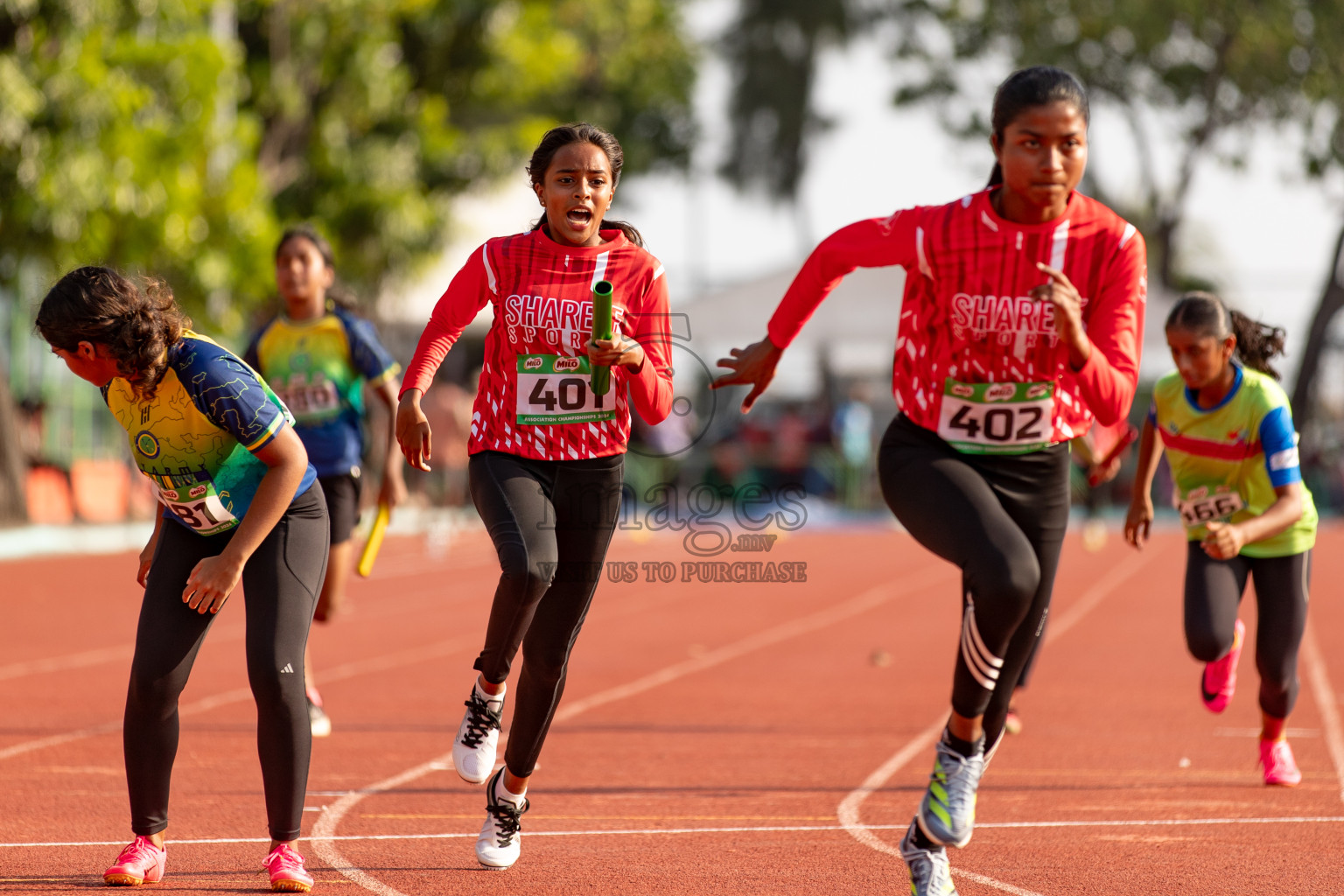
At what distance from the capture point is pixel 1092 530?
79.8ft

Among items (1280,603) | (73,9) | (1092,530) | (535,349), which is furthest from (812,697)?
(1092,530)

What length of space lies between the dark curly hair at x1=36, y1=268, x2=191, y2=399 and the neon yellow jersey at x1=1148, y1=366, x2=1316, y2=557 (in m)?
4.09

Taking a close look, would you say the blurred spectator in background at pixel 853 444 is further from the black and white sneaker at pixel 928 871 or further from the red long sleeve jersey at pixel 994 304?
the black and white sneaker at pixel 928 871

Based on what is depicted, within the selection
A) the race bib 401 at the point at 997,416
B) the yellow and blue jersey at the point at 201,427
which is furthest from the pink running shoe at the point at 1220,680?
the yellow and blue jersey at the point at 201,427

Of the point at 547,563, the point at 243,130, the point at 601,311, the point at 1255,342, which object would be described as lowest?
the point at 547,563

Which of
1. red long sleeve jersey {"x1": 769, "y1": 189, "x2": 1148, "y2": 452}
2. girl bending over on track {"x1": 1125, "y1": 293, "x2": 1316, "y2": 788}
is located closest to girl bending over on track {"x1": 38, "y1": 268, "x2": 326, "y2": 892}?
red long sleeve jersey {"x1": 769, "y1": 189, "x2": 1148, "y2": 452}

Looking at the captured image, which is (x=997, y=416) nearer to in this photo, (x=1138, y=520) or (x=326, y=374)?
(x=1138, y=520)

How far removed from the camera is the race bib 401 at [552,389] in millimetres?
4906

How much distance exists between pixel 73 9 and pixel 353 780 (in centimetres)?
1333

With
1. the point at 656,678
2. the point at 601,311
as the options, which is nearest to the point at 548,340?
the point at 601,311

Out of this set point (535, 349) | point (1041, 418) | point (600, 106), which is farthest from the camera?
point (600, 106)

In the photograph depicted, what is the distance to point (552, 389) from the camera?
16.1 ft

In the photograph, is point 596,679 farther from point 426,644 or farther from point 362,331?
point 362,331

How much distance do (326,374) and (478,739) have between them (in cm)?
289
